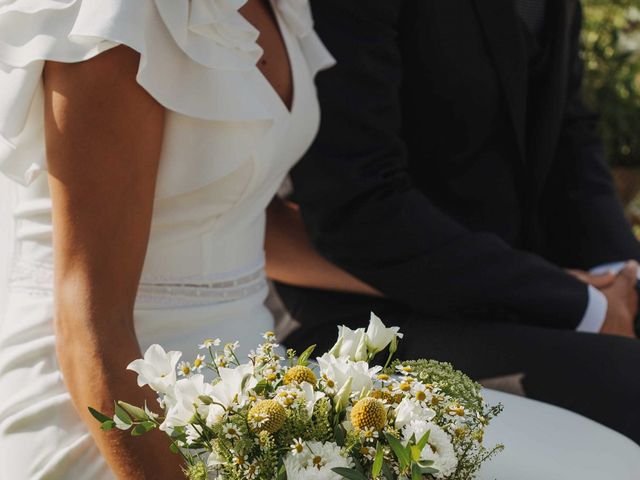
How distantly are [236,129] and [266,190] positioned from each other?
21cm

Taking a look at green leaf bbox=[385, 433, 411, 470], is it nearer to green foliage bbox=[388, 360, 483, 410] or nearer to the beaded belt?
green foliage bbox=[388, 360, 483, 410]

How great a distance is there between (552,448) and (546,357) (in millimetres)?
533

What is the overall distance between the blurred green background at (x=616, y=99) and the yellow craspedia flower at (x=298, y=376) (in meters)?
4.49

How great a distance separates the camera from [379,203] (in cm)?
229

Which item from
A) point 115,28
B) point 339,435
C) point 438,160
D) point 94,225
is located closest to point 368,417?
point 339,435

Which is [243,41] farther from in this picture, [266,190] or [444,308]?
[444,308]

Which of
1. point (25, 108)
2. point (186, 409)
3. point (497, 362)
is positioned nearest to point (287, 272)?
point (497, 362)

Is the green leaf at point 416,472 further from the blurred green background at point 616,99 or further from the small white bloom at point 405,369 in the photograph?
the blurred green background at point 616,99

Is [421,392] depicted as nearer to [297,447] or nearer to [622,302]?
[297,447]

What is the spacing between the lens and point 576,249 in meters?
2.80

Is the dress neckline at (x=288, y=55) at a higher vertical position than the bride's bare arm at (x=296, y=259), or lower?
higher

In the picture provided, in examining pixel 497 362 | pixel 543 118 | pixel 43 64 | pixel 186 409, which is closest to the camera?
pixel 186 409

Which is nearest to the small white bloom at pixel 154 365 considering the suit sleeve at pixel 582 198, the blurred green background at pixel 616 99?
the suit sleeve at pixel 582 198

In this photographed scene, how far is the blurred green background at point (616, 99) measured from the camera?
5.42 meters
